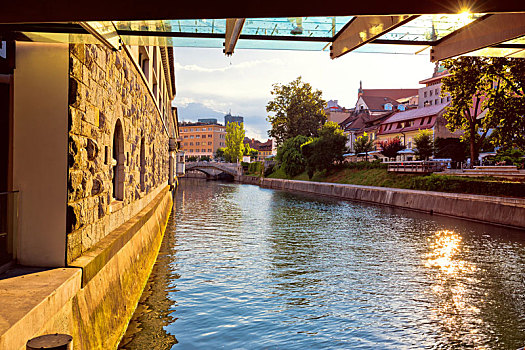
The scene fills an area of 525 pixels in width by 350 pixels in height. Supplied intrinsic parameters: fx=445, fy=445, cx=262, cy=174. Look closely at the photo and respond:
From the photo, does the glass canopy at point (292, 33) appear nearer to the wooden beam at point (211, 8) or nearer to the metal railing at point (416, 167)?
the wooden beam at point (211, 8)

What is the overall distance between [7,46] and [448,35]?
6516 millimetres

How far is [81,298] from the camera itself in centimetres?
506

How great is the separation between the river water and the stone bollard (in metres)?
2.94

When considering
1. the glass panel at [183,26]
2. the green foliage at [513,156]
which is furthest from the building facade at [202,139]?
the glass panel at [183,26]

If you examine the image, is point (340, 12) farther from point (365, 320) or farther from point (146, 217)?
point (146, 217)

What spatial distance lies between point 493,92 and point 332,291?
22.3 m

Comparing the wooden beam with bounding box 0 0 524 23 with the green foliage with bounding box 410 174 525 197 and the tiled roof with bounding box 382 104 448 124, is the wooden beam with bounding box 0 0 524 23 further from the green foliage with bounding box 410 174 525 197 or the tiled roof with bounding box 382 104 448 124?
the tiled roof with bounding box 382 104 448 124

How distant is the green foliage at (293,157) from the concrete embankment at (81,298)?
165ft

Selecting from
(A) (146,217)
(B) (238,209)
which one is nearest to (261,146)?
(B) (238,209)

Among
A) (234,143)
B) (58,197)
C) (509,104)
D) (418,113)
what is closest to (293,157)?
(418,113)

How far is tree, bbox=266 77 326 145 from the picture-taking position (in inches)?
2751

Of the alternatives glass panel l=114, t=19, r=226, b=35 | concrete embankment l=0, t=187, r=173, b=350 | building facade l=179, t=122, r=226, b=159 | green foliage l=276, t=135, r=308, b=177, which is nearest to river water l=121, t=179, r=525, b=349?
concrete embankment l=0, t=187, r=173, b=350

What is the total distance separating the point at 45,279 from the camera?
15.6 feet

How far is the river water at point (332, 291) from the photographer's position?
23.2 feet
